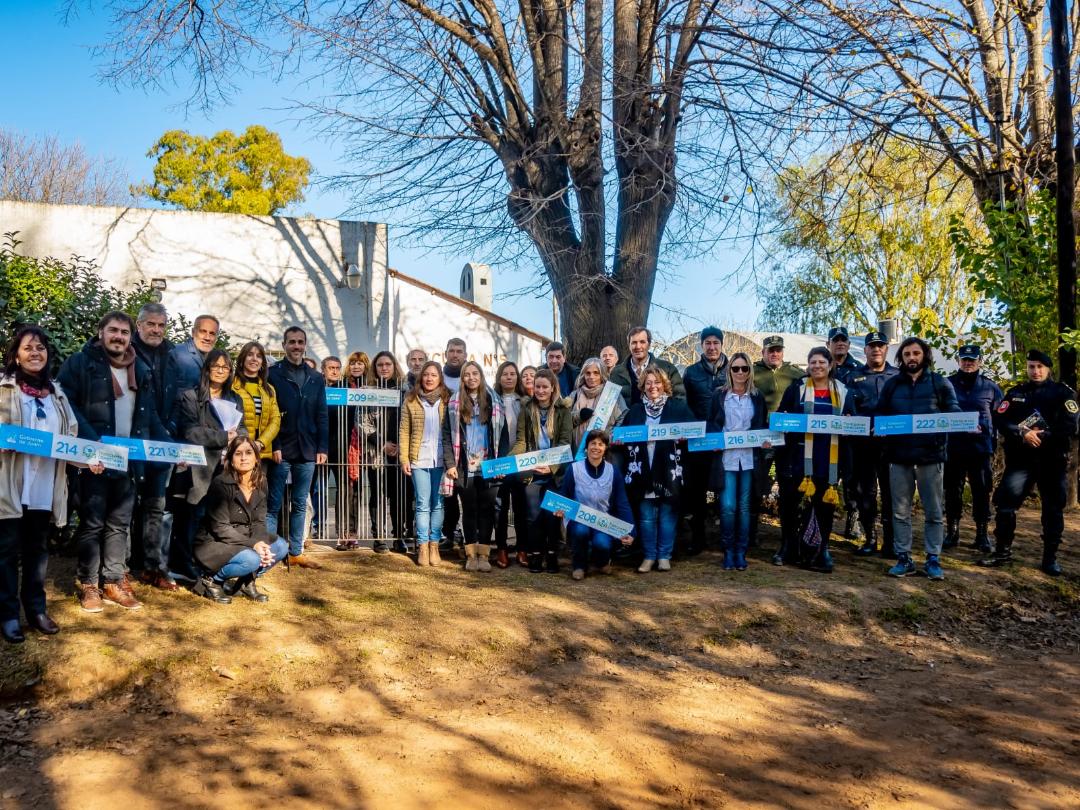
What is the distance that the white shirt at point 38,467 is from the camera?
594 cm

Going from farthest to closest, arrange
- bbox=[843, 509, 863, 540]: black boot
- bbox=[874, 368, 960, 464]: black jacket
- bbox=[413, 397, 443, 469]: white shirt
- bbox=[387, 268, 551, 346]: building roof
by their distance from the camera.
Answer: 1. bbox=[387, 268, 551, 346]: building roof
2. bbox=[843, 509, 863, 540]: black boot
3. bbox=[413, 397, 443, 469]: white shirt
4. bbox=[874, 368, 960, 464]: black jacket

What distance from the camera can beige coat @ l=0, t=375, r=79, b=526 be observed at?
5.85 m

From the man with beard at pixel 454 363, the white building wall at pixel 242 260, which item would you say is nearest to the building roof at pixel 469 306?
the white building wall at pixel 242 260

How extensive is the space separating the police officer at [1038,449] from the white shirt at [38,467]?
335 inches

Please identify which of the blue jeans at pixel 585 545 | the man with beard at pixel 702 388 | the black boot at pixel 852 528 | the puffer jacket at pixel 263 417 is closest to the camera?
the puffer jacket at pixel 263 417

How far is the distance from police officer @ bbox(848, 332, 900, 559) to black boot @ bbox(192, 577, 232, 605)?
618 centimetres

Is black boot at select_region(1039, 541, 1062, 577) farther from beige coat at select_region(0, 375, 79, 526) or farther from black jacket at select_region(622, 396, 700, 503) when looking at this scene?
beige coat at select_region(0, 375, 79, 526)

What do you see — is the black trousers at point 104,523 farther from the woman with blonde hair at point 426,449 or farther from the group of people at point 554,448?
the woman with blonde hair at point 426,449

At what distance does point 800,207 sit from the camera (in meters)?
12.7

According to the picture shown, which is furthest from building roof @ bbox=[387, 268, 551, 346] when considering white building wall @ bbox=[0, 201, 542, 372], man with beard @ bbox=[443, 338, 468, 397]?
man with beard @ bbox=[443, 338, 468, 397]

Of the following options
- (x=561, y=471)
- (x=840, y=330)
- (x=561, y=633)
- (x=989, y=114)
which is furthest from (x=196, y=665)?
(x=989, y=114)

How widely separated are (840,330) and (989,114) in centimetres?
Result: 551

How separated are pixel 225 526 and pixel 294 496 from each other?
1471 mm

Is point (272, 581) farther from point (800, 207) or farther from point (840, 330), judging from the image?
point (800, 207)
